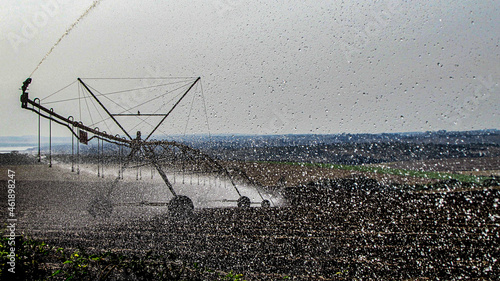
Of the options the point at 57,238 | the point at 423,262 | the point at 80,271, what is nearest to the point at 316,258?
the point at 423,262

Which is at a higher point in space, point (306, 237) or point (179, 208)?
point (179, 208)

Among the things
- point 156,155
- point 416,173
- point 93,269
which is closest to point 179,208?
point 156,155

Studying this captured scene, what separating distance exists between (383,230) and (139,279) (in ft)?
22.9

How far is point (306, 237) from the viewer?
25.6 ft

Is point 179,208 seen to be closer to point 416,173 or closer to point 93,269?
point 93,269

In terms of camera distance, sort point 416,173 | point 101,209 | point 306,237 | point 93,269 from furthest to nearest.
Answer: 1. point 416,173
2. point 101,209
3. point 306,237
4. point 93,269

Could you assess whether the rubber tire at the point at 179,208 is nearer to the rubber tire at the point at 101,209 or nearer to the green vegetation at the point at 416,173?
the rubber tire at the point at 101,209

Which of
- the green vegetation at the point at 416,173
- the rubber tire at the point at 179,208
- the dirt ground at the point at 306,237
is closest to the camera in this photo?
the dirt ground at the point at 306,237

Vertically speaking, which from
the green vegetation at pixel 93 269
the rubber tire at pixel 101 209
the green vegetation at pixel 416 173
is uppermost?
the green vegetation at pixel 93 269

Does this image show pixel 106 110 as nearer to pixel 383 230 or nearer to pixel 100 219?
pixel 100 219

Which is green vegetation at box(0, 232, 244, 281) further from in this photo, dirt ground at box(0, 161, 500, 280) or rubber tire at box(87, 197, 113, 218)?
rubber tire at box(87, 197, 113, 218)

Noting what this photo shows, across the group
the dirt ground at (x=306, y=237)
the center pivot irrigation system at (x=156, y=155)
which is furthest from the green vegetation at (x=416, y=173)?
the center pivot irrigation system at (x=156, y=155)

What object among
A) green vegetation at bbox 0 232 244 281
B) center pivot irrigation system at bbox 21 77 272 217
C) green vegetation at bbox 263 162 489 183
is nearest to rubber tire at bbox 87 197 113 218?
center pivot irrigation system at bbox 21 77 272 217

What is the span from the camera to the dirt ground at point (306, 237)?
18.7 feet
